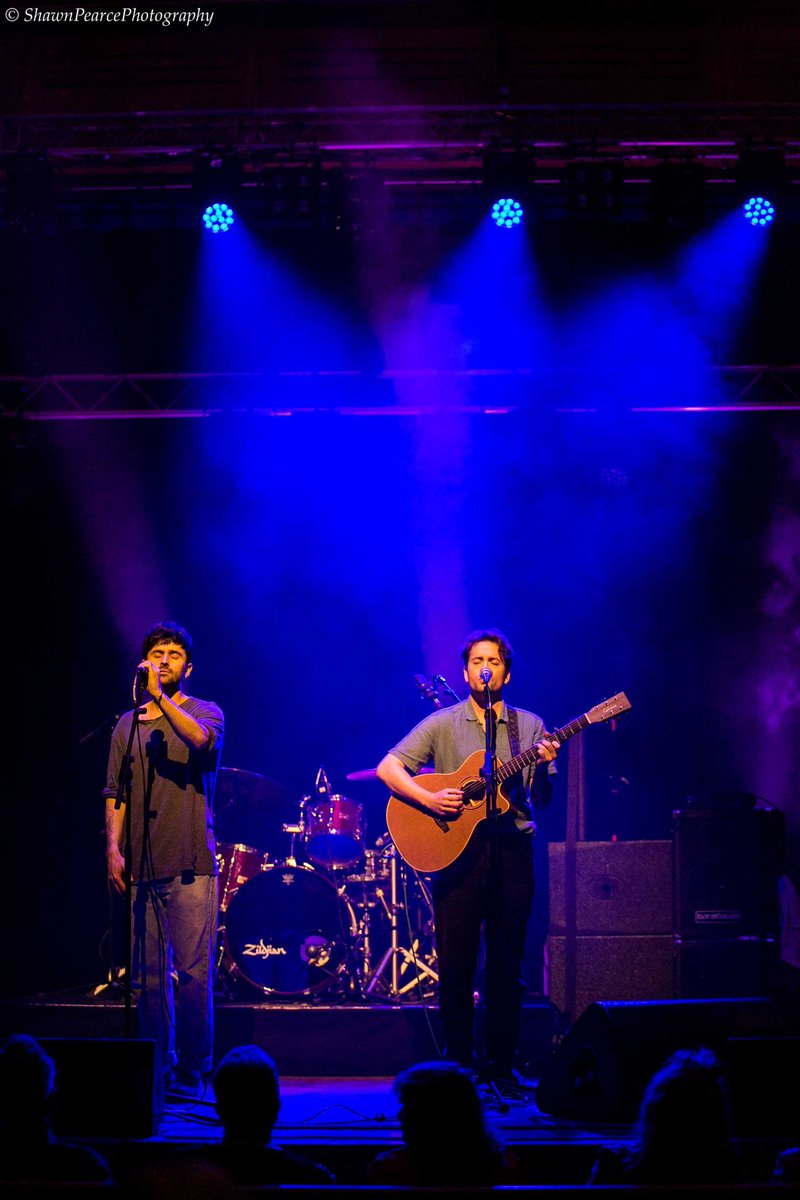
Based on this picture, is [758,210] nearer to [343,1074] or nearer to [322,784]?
[322,784]

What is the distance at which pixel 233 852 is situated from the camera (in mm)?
8117

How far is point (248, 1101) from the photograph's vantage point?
2996 mm

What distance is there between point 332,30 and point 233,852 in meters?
6.28

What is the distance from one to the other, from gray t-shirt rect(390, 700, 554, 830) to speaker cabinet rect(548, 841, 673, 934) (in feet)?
→ 4.96

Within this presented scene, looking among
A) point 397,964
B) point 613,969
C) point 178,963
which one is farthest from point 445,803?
point 397,964

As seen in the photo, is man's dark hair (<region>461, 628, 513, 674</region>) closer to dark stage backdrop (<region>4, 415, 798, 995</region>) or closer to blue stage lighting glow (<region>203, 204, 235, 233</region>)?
dark stage backdrop (<region>4, 415, 798, 995</region>)

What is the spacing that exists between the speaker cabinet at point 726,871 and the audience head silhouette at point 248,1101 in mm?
4491

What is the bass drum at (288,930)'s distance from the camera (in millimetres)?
7844

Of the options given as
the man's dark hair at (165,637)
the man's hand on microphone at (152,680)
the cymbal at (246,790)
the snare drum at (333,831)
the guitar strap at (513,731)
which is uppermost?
the man's dark hair at (165,637)

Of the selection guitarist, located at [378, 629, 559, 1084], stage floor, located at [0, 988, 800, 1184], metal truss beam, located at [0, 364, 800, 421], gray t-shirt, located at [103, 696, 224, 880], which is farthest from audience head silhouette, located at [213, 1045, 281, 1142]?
metal truss beam, located at [0, 364, 800, 421]

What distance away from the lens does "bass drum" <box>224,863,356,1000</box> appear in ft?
25.7

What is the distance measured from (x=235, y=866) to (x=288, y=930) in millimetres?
565

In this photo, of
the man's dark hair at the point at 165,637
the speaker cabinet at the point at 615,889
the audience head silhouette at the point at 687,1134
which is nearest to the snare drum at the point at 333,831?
the speaker cabinet at the point at 615,889

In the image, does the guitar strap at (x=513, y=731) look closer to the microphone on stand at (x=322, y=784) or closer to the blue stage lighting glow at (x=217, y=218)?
the microphone on stand at (x=322, y=784)
